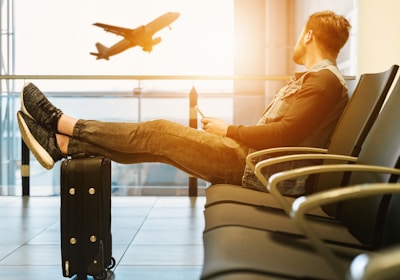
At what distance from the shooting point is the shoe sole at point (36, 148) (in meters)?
2.23

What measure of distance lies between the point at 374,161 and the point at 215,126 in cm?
82

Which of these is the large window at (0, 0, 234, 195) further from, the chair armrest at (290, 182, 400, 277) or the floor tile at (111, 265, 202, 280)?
the chair armrest at (290, 182, 400, 277)

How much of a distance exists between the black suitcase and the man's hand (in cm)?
45

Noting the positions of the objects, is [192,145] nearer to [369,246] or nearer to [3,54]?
[369,246]

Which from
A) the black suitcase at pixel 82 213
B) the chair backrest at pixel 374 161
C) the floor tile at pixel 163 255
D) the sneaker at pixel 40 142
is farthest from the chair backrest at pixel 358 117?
the sneaker at pixel 40 142

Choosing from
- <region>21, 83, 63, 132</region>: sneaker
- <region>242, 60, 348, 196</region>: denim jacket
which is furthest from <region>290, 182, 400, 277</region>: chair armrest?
<region>21, 83, 63, 132</region>: sneaker

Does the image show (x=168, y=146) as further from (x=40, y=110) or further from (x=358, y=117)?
(x=358, y=117)

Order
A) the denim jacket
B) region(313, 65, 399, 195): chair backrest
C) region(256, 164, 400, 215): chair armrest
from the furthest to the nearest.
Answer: the denim jacket, region(313, 65, 399, 195): chair backrest, region(256, 164, 400, 215): chair armrest

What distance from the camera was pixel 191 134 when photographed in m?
2.25

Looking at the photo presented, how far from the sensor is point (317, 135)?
2.12 m

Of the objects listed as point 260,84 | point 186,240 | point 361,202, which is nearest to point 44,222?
point 186,240

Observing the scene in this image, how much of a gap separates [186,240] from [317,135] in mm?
997

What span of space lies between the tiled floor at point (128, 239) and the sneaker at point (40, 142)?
1.50 feet

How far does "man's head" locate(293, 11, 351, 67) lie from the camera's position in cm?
226
